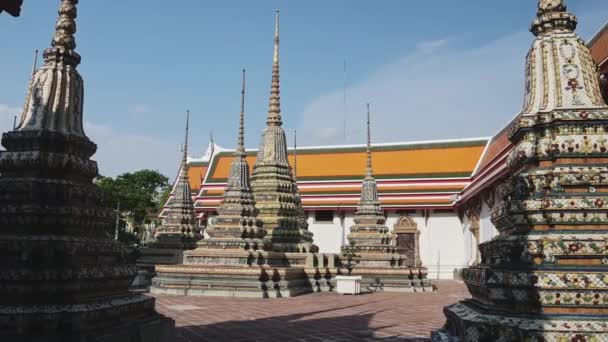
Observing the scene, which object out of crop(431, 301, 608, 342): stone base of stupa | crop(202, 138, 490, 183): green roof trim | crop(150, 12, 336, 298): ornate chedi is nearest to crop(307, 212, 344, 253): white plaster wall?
crop(202, 138, 490, 183): green roof trim

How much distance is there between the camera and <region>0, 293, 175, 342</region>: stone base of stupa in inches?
163

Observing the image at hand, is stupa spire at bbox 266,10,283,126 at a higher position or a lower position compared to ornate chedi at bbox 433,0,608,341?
higher

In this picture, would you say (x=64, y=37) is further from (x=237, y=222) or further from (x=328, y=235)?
(x=328, y=235)

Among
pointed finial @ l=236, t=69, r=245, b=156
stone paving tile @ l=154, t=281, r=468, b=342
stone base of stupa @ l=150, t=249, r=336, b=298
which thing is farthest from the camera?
pointed finial @ l=236, t=69, r=245, b=156

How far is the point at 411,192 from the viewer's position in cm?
2784

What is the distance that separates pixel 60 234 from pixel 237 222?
9710mm

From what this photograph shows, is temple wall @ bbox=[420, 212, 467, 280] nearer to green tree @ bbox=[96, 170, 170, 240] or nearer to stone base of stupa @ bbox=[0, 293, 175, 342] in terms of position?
green tree @ bbox=[96, 170, 170, 240]

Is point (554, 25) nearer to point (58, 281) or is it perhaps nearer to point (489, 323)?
point (489, 323)

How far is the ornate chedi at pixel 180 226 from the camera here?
809 inches

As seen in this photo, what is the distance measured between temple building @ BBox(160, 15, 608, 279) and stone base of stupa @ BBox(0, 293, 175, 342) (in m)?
20.7

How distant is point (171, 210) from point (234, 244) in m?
8.21

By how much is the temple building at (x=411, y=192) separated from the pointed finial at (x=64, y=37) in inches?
812

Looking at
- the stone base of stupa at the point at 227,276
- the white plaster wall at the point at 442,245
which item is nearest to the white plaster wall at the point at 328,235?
the white plaster wall at the point at 442,245

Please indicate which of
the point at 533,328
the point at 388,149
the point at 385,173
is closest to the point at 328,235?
Answer: the point at 385,173
